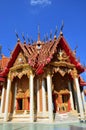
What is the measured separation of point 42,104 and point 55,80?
297cm

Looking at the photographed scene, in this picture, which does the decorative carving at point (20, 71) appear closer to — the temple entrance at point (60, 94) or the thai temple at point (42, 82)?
the thai temple at point (42, 82)

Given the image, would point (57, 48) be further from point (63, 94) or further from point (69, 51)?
point (63, 94)

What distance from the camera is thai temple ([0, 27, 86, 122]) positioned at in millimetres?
13086

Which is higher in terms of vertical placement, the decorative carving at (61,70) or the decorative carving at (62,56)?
the decorative carving at (62,56)

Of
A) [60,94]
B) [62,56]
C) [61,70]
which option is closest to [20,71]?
[61,70]

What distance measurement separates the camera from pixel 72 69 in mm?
14562

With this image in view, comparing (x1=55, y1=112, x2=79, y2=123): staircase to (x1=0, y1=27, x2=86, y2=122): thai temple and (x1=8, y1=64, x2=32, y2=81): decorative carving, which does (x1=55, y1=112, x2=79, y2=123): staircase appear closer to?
(x1=0, y1=27, x2=86, y2=122): thai temple

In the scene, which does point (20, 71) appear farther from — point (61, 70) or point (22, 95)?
point (61, 70)

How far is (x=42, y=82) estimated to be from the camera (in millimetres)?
13516

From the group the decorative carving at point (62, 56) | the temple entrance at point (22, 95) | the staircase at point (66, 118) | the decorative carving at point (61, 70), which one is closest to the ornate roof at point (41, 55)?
the decorative carving at point (62, 56)

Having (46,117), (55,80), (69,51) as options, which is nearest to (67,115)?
(46,117)

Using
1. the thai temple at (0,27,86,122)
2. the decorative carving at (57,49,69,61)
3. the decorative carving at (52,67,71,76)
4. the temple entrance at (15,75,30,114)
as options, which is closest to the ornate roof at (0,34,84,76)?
the thai temple at (0,27,86,122)

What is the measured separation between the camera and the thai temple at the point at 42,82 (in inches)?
515

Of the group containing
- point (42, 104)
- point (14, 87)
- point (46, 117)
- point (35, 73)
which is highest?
point (35, 73)
